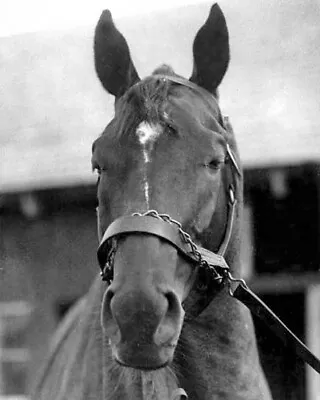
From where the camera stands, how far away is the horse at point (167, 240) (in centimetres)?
217

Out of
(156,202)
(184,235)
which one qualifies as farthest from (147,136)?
(184,235)

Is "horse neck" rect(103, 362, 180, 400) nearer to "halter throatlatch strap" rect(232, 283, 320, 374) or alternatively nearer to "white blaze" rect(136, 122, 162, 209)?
"halter throatlatch strap" rect(232, 283, 320, 374)

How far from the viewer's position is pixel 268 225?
6.53 meters

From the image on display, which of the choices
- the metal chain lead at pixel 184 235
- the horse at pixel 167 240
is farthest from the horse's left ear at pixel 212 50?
the metal chain lead at pixel 184 235

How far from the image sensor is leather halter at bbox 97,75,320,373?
226 cm

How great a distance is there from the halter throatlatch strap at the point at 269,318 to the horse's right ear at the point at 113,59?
866mm

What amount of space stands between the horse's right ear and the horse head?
115mm

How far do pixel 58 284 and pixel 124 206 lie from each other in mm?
5095

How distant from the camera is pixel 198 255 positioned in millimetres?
2412

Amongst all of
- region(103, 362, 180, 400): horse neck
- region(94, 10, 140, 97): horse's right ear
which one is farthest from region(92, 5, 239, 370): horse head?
region(103, 362, 180, 400): horse neck

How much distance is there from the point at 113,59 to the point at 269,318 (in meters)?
1.11

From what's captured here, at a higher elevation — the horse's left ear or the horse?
the horse's left ear

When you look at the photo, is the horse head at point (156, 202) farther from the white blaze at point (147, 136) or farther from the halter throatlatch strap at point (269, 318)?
the halter throatlatch strap at point (269, 318)

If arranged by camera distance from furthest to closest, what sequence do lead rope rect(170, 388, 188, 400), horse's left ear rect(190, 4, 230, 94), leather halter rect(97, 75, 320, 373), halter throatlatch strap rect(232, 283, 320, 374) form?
horse's left ear rect(190, 4, 230, 94)
halter throatlatch strap rect(232, 283, 320, 374)
lead rope rect(170, 388, 188, 400)
leather halter rect(97, 75, 320, 373)
